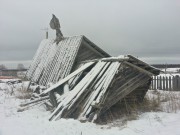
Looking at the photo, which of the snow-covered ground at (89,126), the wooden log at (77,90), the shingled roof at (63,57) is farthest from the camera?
the shingled roof at (63,57)

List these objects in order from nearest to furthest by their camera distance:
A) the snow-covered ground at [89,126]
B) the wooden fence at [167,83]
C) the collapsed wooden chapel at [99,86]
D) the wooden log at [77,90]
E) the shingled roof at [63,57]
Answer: the snow-covered ground at [89,126]
the collapsed wooden chapel at [99,86]
the wooden log at [77,90]
the shingled roof at [63,57]
the wooden fence at [167,83]

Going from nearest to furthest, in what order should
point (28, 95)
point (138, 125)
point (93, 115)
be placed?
point (138, 125)
point (93, 115)
point (28, 95)

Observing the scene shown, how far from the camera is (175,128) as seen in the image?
7.53m

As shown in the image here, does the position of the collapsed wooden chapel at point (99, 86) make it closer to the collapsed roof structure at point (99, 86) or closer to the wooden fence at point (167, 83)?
the collapsed roof structure at point (99, 86)

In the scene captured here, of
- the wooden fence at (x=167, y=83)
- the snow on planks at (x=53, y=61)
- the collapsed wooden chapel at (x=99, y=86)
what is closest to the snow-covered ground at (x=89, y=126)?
the collapsed wooden chapel at (x=99, y=86)

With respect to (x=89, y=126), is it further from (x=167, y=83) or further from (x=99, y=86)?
(x=167, y=83)

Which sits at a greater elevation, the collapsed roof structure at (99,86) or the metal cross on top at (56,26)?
the metal cross on top at (56,26)

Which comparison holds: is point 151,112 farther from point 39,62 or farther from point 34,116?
point 39,62

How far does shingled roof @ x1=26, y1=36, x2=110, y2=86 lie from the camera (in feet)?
47.1

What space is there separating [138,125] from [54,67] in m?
7.88

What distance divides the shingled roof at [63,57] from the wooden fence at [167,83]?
557 centimetres

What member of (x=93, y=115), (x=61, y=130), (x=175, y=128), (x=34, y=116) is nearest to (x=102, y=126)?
(x=93, y=115)

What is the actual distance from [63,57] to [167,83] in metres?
8.12

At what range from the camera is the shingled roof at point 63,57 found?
14.4 meters
